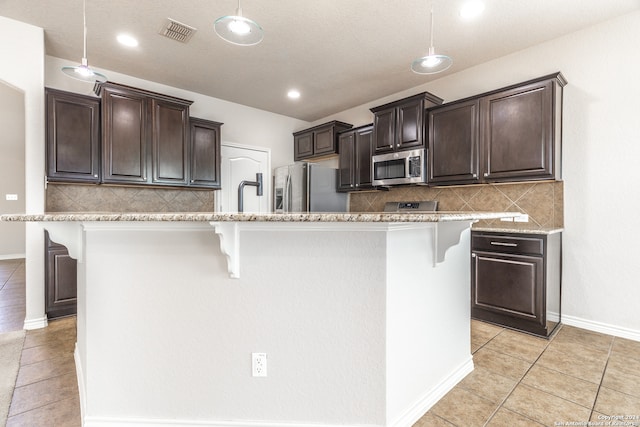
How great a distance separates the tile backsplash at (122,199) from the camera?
3.23 metres

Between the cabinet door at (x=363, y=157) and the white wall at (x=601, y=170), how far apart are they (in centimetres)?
194

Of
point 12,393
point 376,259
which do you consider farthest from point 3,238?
point 376,259

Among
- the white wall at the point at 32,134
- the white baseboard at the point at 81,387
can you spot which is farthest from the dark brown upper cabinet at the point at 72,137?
the white baseboard at the point at 81,387

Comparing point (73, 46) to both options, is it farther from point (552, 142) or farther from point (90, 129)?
point (552, 142)

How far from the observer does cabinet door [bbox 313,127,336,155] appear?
4652 mm

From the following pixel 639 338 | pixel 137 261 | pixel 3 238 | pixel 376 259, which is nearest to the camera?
pixel 376 259

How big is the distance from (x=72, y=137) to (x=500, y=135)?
4132mm

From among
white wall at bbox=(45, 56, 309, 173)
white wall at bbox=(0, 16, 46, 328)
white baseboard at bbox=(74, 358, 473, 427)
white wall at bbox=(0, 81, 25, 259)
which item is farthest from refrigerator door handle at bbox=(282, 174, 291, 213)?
white wall at bbox=(0, 81, 25, 259)

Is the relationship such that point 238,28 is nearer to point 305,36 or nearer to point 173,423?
point 305,36

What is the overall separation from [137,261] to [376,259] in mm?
1096

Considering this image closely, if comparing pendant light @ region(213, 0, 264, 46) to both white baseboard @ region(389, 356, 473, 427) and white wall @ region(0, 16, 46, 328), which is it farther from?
white wall @ region(0, 16, 46, 328)

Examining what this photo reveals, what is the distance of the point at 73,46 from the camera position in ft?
9.86

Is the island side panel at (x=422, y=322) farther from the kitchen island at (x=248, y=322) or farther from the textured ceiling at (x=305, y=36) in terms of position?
the textured ceiling at (x=305, y=36)

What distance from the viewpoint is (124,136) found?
10.7 ft
